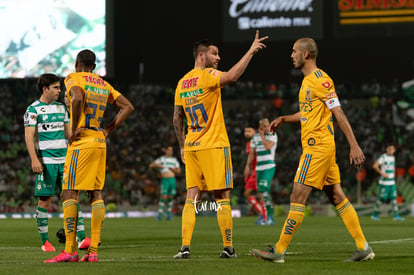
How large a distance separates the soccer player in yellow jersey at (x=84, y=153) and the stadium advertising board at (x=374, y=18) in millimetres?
26521

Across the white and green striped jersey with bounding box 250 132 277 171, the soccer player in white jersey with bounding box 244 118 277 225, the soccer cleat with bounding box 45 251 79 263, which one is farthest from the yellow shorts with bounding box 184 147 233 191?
the white and green striped jersey with bounding box 250 132 277 171

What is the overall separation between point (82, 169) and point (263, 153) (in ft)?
35.4

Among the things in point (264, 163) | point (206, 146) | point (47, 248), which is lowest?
point (47, 248)

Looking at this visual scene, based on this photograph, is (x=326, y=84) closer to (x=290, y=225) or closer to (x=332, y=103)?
(x=332, y=103)

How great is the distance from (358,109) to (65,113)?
28380 mm

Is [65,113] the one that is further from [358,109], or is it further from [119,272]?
[358,109]

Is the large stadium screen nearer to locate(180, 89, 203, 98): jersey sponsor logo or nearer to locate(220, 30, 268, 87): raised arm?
locate(180, 89, 203, 98): jersey sponsor logo

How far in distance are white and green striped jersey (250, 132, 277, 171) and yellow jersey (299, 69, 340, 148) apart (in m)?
10.5

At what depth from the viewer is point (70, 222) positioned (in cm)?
827

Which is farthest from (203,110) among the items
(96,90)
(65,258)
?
(65,258)

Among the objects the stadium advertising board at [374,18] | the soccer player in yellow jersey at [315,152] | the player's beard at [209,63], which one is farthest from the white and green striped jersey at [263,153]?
the stadium advertising board at [374,18]

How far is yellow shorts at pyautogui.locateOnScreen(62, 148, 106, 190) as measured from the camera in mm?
8227

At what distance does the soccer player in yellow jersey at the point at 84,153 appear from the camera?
816 cm

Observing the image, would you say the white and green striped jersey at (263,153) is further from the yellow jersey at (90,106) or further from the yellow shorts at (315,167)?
Result: the yellow shorts at (315,167)
